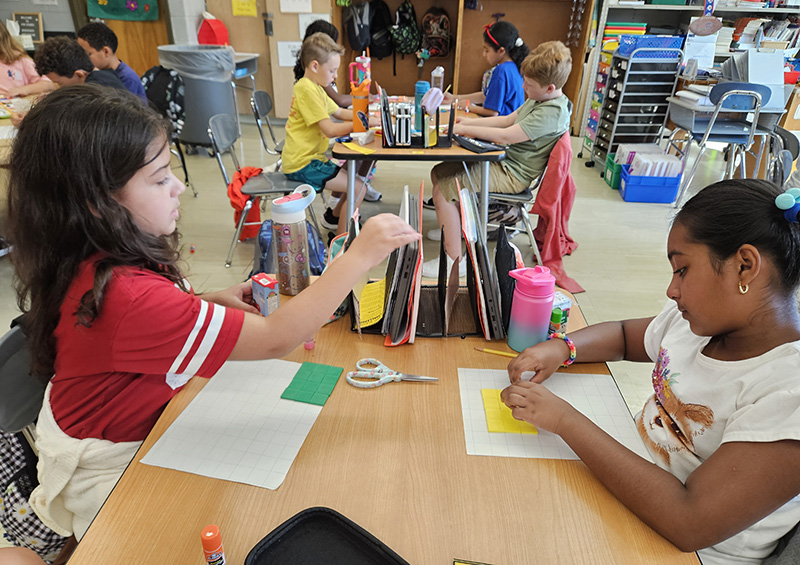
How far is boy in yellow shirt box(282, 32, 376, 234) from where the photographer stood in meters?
3.06

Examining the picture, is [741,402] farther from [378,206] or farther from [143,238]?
[378,206]

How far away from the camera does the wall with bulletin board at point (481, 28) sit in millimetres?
5691

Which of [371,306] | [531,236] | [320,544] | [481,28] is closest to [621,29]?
[481,28]

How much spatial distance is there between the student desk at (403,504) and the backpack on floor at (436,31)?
5651mm

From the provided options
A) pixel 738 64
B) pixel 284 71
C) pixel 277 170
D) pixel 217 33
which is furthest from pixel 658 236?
pixel 217 33

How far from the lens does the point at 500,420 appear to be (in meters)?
0.96

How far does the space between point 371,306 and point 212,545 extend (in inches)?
26.0

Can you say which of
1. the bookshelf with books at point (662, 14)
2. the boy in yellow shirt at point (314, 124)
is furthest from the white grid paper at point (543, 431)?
the bookshelf with books at point (662, 14)

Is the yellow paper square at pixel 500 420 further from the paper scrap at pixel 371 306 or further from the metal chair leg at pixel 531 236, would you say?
the metal chair leg at pixel 531 236

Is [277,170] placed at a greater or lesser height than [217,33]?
lesser

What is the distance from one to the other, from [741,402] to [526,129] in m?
2.29

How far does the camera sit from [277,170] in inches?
136

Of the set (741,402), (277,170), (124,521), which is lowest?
(277,170)

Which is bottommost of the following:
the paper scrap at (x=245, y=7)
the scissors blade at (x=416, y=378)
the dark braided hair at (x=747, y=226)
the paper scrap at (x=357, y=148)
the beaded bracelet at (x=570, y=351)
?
the scissors blade at (x=416, y=378)
